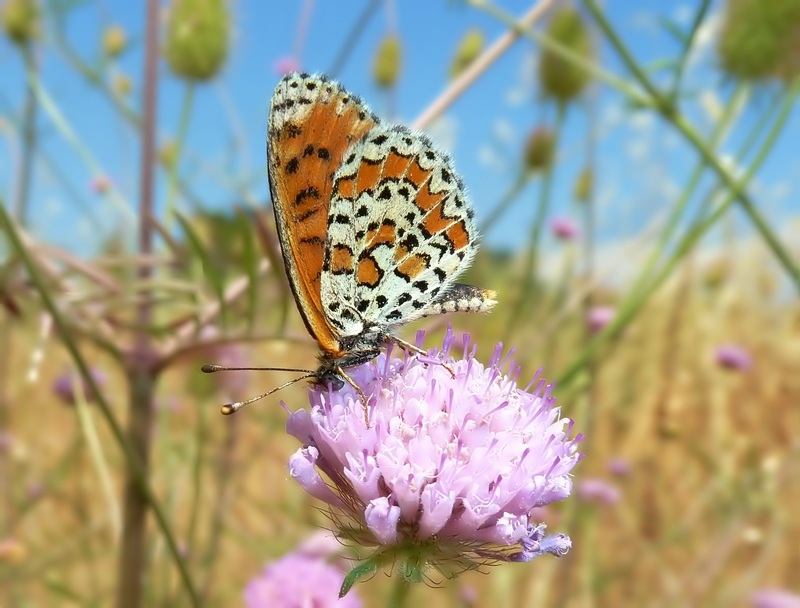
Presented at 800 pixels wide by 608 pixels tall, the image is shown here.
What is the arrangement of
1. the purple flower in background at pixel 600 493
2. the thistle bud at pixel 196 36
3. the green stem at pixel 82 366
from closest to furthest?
the green stem at pixel 82 366, the thistle bud at pixel 196 36, the purple flower in background at pixel 600 493

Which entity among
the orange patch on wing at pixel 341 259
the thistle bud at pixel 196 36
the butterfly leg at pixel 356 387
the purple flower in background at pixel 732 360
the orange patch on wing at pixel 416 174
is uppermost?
the purple flower in background at pixel 732 360

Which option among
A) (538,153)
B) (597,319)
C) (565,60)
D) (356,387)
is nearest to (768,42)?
(565,60)

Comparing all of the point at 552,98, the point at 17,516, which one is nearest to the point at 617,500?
the point at 552,98

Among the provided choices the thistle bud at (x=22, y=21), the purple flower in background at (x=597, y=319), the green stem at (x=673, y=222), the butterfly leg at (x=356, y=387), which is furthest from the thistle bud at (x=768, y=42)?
the thistle bud at (x=22, y=21)

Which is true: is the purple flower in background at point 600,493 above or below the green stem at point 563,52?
below

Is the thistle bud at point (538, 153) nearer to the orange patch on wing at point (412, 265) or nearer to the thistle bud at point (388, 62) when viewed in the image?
the thistle bud at point (388, 62)

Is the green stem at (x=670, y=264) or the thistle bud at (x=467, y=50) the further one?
the thistle bud at (x=467, y=50)

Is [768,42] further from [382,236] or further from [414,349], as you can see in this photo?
[414,349]

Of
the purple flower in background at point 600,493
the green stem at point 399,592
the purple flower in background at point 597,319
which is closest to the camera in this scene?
the green stem at point 399,592
